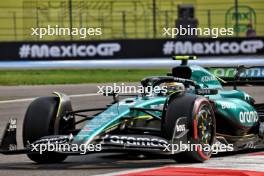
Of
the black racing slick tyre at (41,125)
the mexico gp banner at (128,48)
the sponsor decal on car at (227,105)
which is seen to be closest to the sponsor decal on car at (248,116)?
the sponsor decal on car at (227,105)

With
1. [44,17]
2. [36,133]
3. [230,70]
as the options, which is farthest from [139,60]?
[36,133]

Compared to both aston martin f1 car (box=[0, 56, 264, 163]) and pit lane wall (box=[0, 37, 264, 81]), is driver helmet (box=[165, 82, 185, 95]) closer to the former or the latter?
aston martin f1 car (box=[0, 56, 264, 163])

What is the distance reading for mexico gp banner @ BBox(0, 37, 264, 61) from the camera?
27.8 meters

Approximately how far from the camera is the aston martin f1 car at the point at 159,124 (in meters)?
8.29

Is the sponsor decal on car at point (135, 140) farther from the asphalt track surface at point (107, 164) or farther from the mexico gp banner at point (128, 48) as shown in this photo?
the mexico gp banner at point (128, 48)

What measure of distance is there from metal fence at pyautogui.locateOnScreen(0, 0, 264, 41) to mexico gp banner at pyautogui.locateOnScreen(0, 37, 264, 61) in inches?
108

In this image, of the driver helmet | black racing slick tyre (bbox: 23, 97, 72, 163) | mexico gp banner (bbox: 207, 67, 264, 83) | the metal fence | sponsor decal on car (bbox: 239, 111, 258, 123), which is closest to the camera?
black racing slick tyre (bbox: 23, 97, 72, 163)

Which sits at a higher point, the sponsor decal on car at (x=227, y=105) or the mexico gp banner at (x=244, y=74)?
the mexico gp banner at (x=244, y=74)

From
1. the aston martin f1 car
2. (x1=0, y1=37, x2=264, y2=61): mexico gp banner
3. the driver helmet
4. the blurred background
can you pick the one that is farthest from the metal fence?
the driver helmet

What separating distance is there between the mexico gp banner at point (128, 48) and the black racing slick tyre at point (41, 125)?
18.7m

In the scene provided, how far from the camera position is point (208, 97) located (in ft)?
31.7

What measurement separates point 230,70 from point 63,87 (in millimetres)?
10290

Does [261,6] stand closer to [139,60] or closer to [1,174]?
[139,60]

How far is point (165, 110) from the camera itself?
8.55m
